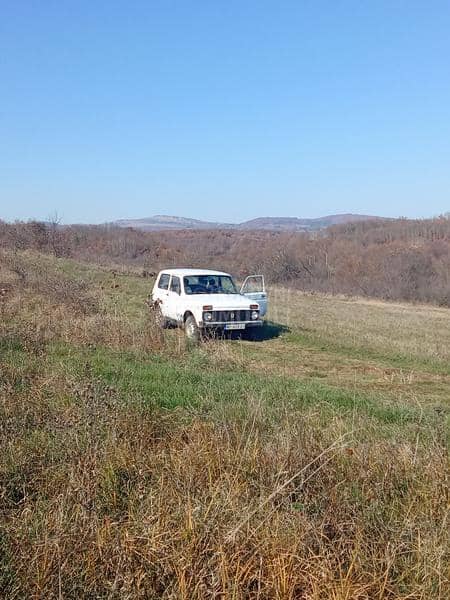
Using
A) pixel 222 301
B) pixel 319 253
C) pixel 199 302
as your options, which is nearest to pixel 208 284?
pixel 222 301

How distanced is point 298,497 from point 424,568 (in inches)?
37.8

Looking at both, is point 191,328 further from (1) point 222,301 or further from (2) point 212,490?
(2) point 212,490

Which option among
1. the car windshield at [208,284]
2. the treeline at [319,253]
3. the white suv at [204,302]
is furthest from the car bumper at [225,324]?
the treeline at [319,253]

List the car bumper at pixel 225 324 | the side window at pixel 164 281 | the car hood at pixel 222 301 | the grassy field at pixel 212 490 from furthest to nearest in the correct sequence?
the side window at pixel 164 281 → the car hood at pixel 222 301 → the car bumper at pixel 225 324 → the grassy field at pixel 212 490

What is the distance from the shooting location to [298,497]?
12.6ft

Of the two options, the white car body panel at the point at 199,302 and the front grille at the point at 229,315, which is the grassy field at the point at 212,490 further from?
the white car body panel at the point at 199,302

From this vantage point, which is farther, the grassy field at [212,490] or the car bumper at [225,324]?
the car bumper at [225,324]

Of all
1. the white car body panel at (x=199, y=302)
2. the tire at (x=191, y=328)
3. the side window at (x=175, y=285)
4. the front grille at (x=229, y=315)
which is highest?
the side window at (x=175, y=285)

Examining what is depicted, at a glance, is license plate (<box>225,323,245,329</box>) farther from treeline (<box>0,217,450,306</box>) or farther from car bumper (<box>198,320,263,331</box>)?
treeline (<box>0,217,450,306</box>)

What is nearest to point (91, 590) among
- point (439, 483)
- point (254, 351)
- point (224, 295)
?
point (439, 483)

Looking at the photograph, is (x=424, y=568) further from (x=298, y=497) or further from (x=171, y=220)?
(x=171, y=220)

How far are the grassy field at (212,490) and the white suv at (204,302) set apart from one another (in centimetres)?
539

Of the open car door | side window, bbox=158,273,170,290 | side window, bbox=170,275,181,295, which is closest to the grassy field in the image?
the open car door

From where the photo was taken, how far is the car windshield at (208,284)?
46.3ft
